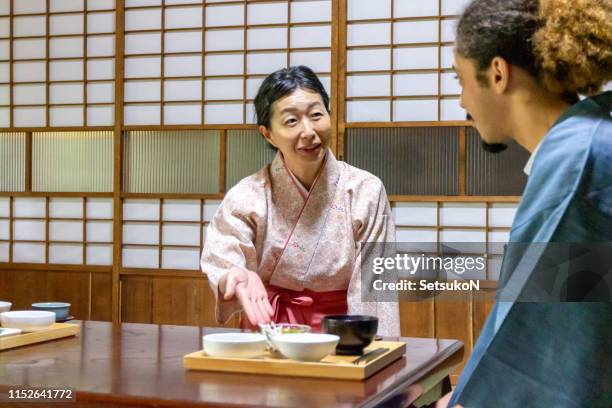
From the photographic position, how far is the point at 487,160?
451cm

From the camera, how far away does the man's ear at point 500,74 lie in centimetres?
146

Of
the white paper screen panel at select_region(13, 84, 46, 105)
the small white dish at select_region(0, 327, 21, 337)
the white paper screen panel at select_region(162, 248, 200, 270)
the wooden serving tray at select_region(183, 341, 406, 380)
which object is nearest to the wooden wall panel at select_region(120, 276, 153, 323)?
the white paper screen panel at select_region(162, 248, 200, 270)

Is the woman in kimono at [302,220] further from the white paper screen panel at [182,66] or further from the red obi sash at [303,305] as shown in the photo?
the white paper screen panel at [182,66]

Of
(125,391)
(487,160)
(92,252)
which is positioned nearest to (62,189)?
(92,252)

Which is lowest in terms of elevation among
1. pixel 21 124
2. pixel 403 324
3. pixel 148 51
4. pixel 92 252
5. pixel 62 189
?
pixel 403 324

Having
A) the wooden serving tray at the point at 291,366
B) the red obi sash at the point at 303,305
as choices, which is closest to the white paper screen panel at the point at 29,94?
the red obi sash at the point at 303,305

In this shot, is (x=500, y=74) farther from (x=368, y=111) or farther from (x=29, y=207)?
(x=29, y=207)

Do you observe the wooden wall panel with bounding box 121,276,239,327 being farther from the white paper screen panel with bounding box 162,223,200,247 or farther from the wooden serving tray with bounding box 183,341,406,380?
the wooden serving tray with bounding box 183,341,406,380

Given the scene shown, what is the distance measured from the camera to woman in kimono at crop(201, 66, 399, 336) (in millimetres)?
2871

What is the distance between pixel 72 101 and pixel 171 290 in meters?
1.35

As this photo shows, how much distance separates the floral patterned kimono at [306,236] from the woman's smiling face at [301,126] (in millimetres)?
64

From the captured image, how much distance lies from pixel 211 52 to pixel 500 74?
146 inches

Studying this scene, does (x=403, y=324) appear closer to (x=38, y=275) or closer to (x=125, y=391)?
(x=38, y=275)

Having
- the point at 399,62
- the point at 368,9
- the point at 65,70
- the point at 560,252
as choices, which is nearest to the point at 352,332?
the point at 560,252
